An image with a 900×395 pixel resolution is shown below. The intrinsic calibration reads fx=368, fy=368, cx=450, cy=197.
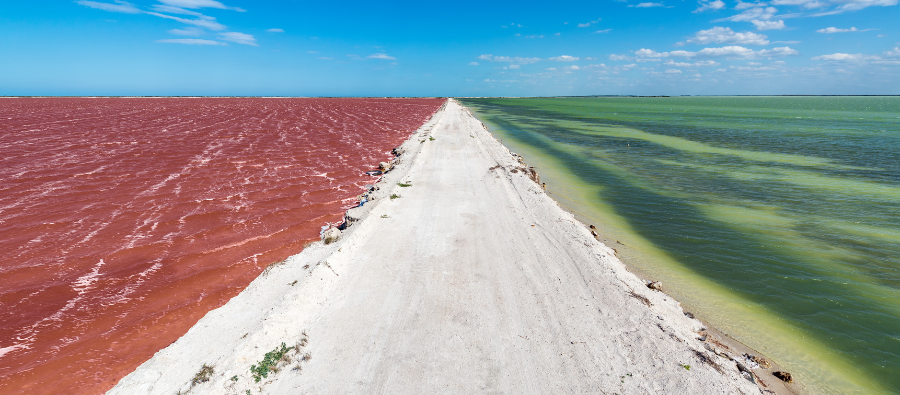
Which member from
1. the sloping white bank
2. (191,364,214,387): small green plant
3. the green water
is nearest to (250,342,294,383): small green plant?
the sloping white bank

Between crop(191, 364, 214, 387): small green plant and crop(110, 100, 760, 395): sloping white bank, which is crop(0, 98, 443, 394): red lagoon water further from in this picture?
crop(191, 364, 214, 387): small green plant

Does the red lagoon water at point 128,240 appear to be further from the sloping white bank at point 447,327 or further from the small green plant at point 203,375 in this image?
the small green plant at point 203,375

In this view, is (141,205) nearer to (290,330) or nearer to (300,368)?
(290,330)

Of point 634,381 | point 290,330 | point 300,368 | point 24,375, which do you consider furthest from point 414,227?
point 24,375

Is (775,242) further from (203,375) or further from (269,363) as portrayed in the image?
(203,375)

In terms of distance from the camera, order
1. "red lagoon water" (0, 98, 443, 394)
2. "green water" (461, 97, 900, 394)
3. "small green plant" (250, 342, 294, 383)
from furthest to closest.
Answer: "green water" (461, 97, 900, 394), "red lagoon water" (0, 98, 443, 394), "small green plant" (250, 342, 294, 383)

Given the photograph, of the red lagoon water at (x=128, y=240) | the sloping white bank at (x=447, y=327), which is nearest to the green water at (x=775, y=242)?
the sloping white bank at (x=447, y=327)
